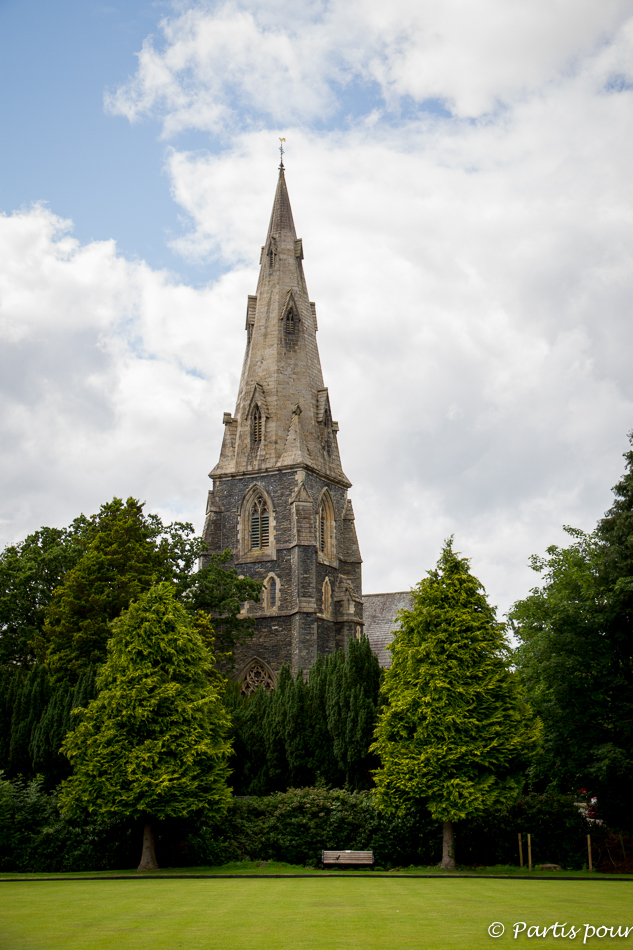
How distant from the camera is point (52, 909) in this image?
46.3ft

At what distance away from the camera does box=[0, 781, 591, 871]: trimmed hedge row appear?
23359mm

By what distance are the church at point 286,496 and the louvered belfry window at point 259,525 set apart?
0.06 metres

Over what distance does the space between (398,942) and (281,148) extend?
55.6 m

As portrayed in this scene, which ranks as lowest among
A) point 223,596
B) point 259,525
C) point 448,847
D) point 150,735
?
point 448,847

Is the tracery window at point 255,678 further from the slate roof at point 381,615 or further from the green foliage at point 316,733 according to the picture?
the green foliage at point 316,733

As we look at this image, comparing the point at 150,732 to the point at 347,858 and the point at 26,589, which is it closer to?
the point at 347,858

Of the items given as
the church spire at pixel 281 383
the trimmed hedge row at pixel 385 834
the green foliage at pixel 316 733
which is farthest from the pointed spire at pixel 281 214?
the trimmed hedge row at pixel 385 834

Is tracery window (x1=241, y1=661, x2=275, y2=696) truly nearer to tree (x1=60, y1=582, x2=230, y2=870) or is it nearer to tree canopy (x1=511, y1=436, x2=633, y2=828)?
tree (x1=60, y1=582, x2=230, y2=870)

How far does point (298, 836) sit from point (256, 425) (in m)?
29.9

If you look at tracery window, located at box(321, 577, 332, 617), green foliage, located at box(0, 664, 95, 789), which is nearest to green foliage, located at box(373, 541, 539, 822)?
green foliage, located at box(0, 664, 95, 789)

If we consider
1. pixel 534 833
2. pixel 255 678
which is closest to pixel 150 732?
pixel 534 833

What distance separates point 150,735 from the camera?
2394 cm

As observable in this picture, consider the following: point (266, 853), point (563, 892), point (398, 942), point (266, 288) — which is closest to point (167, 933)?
point (398, 942)

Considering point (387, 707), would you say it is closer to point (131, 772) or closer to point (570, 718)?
point (570, 718)
